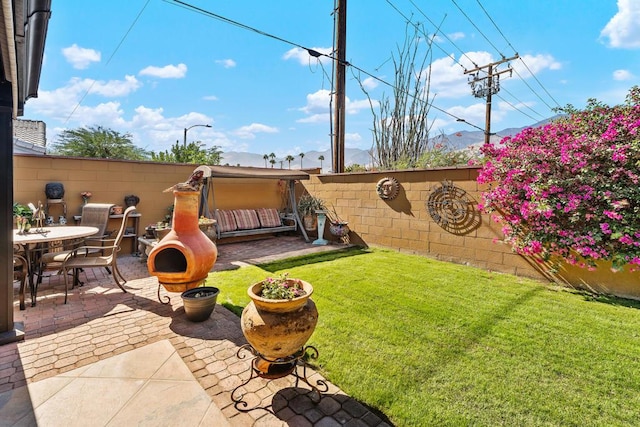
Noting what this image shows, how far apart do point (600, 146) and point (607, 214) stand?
0.83m

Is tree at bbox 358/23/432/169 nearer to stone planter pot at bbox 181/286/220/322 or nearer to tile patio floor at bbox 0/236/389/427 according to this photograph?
stone planter pot at bbox 181/286/220/322

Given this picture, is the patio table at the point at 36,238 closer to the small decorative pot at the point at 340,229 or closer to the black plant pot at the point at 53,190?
the black plant pot at the point at 53,190

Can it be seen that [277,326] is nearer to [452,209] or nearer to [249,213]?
[452,209]

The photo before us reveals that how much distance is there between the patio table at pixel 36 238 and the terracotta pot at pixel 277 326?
3077 mm

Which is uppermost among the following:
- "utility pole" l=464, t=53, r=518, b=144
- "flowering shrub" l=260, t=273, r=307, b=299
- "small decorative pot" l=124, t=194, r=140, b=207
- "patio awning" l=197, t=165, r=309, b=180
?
"utility pole" l=464, t=53, r=518, b=144

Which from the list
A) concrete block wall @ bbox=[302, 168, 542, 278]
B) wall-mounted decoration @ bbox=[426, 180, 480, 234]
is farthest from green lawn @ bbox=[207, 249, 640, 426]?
wall-mounted decoration @ bbox=[426, 180, 480, 234]

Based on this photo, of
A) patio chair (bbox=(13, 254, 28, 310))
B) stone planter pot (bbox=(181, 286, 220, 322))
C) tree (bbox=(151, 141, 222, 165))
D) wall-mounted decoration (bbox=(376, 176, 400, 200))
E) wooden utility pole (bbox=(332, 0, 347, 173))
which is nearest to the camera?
stone planter pot (bbox=(181, 286, 220, 322))

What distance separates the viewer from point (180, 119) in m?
16.6

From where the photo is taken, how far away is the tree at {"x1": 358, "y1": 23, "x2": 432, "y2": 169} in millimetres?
9477

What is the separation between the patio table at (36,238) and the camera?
3299 millimetres

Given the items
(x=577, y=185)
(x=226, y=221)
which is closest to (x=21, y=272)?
(x=226, y=221)

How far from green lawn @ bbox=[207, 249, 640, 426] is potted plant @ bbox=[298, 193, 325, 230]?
3.37 m

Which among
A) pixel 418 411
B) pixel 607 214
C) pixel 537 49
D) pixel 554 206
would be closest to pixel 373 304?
pixel 418 411

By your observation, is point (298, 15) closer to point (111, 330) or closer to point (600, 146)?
point (600, 146)
